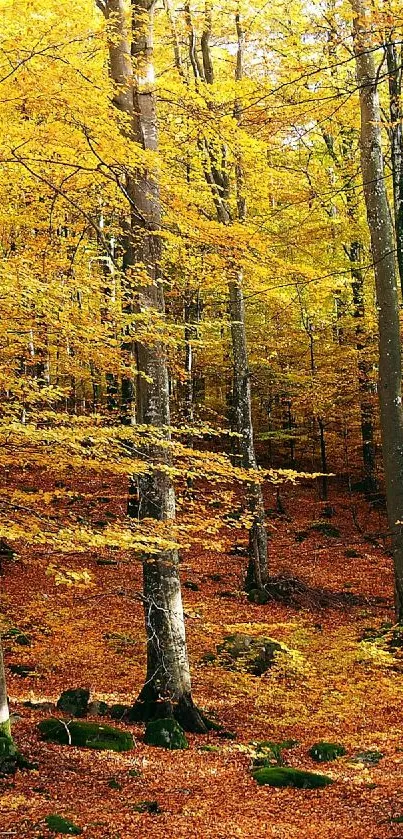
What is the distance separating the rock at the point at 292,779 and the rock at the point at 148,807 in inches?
54.2

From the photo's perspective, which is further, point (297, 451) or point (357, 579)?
point (297, 451)

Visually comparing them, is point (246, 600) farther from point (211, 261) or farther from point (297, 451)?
point (297, 451)

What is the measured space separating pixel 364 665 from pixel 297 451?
16.0 metres

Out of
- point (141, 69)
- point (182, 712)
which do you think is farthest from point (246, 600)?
point (141, 69)

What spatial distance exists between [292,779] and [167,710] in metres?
1.83

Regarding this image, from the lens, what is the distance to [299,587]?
49.0 feet

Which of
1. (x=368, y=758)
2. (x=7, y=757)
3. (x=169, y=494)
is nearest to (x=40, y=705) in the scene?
(x=7, y=757)

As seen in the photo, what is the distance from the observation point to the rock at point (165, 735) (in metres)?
7.59

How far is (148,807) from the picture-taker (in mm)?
5934

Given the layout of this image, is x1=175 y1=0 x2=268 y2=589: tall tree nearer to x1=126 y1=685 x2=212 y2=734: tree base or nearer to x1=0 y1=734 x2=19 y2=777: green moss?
x1=126 y1=685 x2=212 y2=734: tree base

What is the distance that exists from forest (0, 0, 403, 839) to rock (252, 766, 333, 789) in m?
0.03

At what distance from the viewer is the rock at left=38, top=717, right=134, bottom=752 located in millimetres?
7246

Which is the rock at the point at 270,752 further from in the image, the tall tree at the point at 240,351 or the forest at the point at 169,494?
the tall tree at the point at 240,351

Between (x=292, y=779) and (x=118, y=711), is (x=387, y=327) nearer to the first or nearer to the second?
(x=292, y=779)
